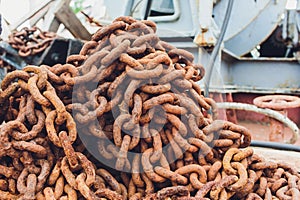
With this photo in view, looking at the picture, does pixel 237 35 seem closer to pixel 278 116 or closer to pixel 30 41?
pixel 278 116

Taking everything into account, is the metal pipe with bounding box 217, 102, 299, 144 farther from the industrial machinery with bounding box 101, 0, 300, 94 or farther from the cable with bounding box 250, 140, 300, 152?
the cable with bounding box 250, 140, 300, 152

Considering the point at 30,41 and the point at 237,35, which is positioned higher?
the point at 30,41

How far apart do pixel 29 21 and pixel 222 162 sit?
3.77m

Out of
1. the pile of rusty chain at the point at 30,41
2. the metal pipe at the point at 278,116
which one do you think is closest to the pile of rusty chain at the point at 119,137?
the metal pipe at the point at 278,116

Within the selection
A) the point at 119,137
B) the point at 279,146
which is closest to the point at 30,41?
the point at 279,146

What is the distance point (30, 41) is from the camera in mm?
3227

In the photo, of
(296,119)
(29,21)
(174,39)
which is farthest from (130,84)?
(296,119)

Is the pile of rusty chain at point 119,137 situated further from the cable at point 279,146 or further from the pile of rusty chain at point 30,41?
the pile of rusty chain at point 30,41

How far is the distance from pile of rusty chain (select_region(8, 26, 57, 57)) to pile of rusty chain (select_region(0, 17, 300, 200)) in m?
2.28

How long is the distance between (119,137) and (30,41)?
2.70 m

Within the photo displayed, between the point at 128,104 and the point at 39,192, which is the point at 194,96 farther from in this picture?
the point at 39,192

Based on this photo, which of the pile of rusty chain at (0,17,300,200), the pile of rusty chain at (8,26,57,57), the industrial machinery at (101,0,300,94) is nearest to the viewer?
the pile of rusty chain at (0,17,300,200)

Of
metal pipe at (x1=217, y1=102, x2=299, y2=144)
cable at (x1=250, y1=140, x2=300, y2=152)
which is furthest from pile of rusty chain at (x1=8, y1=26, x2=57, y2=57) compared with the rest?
cable at (x1=250, y1=140, x2=300, y2=152)

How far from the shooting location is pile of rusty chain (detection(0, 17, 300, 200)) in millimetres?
780
